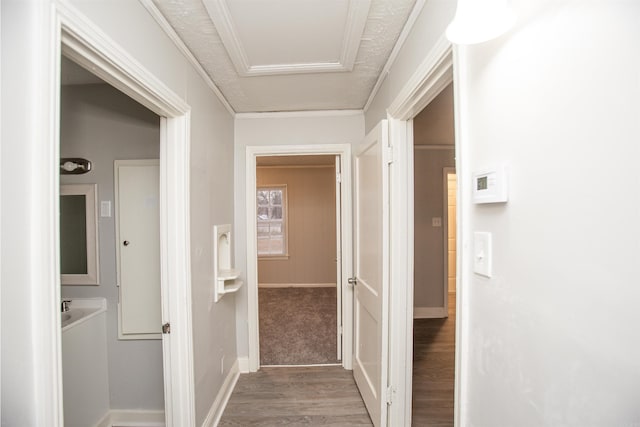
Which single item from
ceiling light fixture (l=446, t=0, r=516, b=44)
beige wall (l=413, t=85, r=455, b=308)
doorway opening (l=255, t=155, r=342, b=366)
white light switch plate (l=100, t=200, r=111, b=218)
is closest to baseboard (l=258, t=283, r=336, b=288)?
doorway opening (l=255, t=155, r=342, b=366)

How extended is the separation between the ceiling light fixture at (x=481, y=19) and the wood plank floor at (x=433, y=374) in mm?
2281

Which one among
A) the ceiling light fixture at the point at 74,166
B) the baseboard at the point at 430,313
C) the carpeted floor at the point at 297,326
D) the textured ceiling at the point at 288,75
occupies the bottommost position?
the carpeted floor at the point at 297,326

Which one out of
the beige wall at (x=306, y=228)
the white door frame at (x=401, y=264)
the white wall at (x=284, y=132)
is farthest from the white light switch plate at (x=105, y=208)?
the beige wall at (x=306, y=228)

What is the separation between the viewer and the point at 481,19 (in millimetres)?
629

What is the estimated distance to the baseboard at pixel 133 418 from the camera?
6.28 feet

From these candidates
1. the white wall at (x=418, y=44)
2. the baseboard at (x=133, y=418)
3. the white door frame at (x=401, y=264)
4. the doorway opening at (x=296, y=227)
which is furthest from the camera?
the doorway opening at (x=296, y=227)

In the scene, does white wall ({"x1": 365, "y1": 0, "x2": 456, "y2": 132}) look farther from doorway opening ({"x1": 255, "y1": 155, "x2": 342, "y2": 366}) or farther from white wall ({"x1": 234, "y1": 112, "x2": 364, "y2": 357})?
doorway opening ({"x1": 255, "y1": 155, "x2": 342, "y2": 366})

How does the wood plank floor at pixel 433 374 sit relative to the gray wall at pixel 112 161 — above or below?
below

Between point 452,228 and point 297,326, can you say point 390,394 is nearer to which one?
point 297,326

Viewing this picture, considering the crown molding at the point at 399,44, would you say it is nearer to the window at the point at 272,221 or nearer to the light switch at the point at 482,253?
the light switch at the point at 482,253

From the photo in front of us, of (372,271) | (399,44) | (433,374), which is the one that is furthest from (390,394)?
(399,44)

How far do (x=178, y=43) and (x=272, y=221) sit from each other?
425cm

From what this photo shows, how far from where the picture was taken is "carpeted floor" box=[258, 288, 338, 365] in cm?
277

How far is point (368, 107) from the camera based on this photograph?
2.31 m
